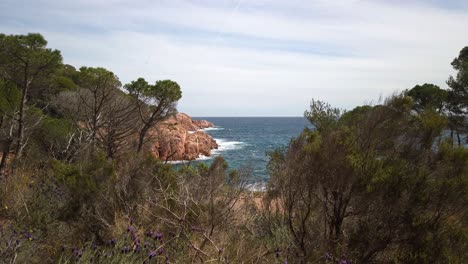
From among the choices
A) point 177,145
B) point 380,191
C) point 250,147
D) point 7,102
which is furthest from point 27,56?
point 250,147

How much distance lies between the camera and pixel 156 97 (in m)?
18.0

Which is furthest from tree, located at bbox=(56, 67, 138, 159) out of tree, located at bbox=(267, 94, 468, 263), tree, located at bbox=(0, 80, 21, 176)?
tree, located at bbox=(267, 94, 468, 263)

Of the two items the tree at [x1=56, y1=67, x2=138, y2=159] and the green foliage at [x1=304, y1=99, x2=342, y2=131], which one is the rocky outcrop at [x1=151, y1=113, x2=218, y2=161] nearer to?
the tree at [x1=56, y1=67, x2=138, y2=159]

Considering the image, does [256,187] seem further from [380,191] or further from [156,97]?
[156,97]

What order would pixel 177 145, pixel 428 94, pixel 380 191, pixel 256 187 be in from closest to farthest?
pixel 380 191 → pixel 256 187 → pixel 428 94 → pixel 177 145

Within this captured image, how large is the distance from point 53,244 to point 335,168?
4089 millimetres

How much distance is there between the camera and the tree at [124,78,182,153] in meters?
17.5

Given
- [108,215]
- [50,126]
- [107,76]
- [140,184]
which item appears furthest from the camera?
[107,76]

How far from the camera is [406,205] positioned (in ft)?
15.6

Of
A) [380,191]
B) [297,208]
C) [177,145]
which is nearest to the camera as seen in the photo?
[380,191]

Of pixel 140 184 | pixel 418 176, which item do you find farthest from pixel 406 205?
pixel 140 184

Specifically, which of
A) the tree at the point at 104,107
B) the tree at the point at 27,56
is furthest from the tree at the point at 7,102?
the tree at the point at 104,107

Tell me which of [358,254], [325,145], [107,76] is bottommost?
[358,254]

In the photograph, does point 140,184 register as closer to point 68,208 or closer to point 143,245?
point 68,208
